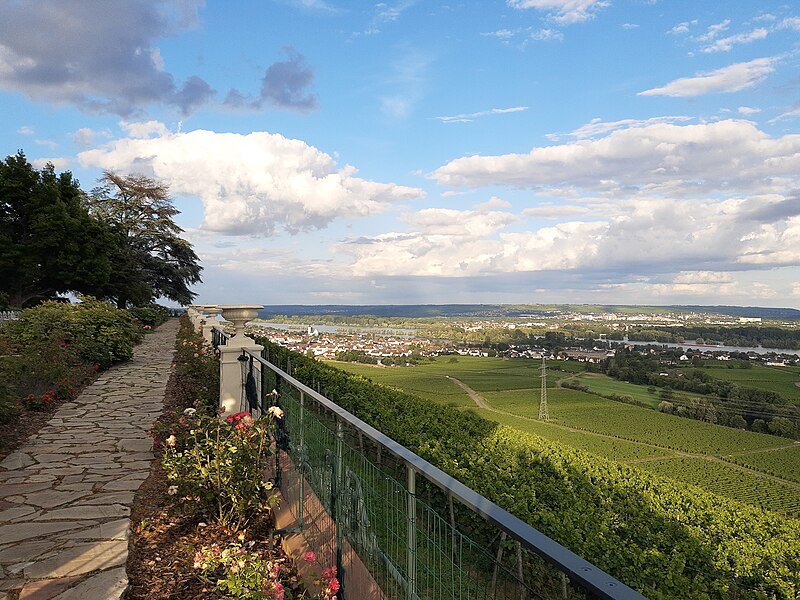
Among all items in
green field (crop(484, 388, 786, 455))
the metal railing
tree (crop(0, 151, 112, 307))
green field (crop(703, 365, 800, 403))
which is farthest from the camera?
green field (crop(703, 365, 800, 403))

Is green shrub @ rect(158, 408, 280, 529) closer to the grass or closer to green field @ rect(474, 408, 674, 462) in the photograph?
green field @ rect(474, 408, 674, 462)

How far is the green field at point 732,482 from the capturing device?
37781mm

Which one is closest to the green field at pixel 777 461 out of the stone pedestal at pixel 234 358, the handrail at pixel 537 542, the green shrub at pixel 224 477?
the stone pedestal at pixel 234 358

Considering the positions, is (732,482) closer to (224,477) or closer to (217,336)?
(217,336)

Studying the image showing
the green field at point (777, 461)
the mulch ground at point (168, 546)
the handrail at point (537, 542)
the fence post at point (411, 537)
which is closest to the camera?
the handrail at point (537, 542)

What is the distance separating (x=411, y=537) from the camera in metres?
2.04

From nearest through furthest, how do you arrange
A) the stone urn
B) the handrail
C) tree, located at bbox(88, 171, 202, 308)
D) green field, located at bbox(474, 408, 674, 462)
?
the handrail
the stone urn
tree, located at bbox(88, 171, 202, 308)
green field, located at bbox(474, 408, 674, 462)

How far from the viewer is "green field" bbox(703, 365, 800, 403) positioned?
63.2 meters

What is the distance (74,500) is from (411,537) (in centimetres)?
350

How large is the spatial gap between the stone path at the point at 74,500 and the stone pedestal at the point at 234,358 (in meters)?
1.00

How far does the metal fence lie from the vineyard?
4777 millimetres

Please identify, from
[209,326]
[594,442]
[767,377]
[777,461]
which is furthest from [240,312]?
[767,377]

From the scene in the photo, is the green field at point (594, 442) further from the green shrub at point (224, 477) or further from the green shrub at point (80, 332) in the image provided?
the green shrub at point (224, 477)

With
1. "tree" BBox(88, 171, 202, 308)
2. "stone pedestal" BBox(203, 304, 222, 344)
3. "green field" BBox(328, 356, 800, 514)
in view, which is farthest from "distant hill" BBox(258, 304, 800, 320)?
"stone pedestal" BBox(203, 304, 222, 344)
